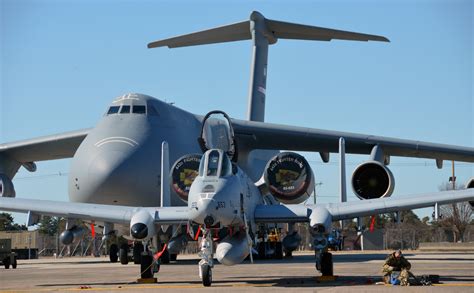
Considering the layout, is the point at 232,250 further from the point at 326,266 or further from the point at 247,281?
the point at 326,266

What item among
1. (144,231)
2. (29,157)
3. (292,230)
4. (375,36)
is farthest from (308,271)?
(29,157)

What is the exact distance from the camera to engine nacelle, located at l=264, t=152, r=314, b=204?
2112cm

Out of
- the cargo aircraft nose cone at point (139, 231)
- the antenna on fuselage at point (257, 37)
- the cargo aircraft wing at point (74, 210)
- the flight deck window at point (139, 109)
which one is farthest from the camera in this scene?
the antenna on fuselage at point (257, 37)

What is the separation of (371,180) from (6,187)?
11385mm

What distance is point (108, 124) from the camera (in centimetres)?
2647

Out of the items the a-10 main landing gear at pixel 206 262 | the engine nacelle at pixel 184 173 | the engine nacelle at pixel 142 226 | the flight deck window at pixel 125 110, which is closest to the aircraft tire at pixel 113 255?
the flight deck window at pixel 125 110

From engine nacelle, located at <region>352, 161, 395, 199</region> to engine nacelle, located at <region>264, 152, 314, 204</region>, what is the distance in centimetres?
556

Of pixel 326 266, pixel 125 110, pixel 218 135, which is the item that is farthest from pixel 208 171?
pixel 125 110

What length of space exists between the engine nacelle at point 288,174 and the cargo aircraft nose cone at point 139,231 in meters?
5.80

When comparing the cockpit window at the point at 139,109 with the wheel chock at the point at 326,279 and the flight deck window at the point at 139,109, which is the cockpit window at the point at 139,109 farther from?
the wheel chock at the point at 326,279

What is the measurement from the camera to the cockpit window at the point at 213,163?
1534cm

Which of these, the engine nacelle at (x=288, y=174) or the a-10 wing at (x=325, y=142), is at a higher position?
the a-10 wing at (x=325, y=142)

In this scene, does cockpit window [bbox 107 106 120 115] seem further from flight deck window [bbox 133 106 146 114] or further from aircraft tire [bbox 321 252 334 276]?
aircraft tire [bbox 321 252 334 276]

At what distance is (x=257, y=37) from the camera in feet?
107
